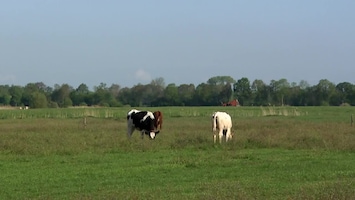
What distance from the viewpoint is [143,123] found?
29.5m

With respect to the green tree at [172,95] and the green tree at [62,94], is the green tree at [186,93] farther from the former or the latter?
the green tree at [62,94]

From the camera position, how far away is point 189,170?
1578 centimetres

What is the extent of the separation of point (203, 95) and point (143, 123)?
10692 cm

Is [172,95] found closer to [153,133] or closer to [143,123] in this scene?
[143,123]

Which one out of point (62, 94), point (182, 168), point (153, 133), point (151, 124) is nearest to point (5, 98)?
point (62, 94)

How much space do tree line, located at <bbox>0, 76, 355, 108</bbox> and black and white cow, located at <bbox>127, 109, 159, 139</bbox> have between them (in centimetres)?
9566

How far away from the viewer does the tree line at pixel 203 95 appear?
128625mm

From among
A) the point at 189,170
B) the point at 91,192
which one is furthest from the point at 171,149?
the point at 91,192

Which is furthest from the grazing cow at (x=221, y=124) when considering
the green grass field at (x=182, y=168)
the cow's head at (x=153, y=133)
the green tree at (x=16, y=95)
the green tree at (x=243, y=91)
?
the green tree at (x=16, y=95)

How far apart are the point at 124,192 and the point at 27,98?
125467 millimetres

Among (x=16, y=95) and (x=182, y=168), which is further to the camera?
(x=16, y=95)

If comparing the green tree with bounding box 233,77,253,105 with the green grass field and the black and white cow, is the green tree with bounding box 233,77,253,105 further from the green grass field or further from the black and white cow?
the green grass field

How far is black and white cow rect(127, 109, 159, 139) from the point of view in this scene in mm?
28969

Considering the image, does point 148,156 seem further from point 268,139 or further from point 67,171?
point 268,139
